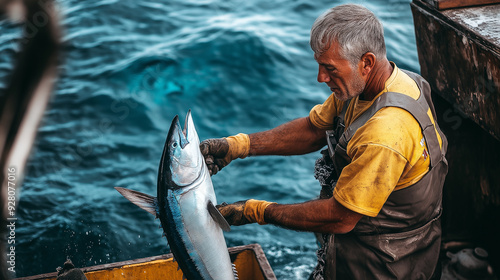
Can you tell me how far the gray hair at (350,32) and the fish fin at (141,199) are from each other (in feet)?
4.07

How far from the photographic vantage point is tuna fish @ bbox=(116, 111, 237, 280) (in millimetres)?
2742

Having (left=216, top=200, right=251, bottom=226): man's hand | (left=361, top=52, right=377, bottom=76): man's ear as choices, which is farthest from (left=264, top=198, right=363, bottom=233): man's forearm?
(left=361, top=52, right=377, bottom=76): man's ear

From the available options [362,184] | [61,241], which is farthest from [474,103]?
[61,241]

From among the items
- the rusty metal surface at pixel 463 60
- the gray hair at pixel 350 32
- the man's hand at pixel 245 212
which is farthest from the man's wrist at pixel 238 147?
the rusty metal surface at pixel 463 60

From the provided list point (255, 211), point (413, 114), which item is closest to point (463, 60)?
point (413, 114)

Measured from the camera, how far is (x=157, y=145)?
7.08m

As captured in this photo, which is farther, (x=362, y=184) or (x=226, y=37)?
(x=226, y=37)

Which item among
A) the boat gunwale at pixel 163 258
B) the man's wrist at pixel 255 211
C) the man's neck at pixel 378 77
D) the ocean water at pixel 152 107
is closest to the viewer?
the man's neck at pixel 378 77

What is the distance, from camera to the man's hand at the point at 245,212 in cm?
292

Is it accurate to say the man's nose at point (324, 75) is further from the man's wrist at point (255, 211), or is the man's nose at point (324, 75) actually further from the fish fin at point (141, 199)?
the fish fin at point (141, 199)

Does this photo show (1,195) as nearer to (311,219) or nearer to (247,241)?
(311,219)

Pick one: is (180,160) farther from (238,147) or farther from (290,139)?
(290,139)

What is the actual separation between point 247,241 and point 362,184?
352cm

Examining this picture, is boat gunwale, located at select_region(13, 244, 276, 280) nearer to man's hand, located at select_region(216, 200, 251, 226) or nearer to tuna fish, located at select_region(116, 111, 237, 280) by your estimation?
man's hand, located at select_region(216, 200, 251, 226)
